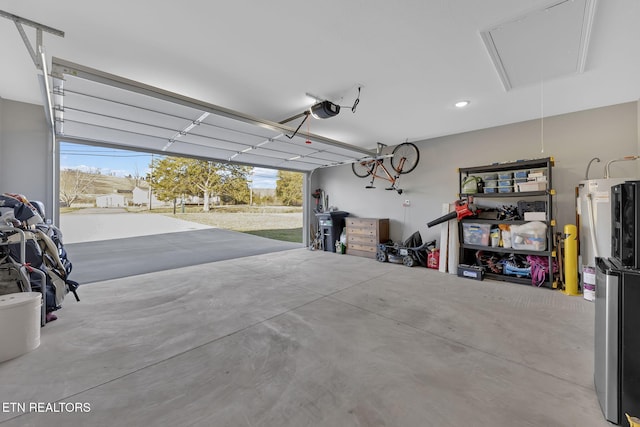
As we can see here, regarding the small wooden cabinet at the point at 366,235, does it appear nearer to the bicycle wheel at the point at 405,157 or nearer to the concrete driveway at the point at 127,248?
the bicycle wheel at the point at 405,157

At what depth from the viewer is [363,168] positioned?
6.73m

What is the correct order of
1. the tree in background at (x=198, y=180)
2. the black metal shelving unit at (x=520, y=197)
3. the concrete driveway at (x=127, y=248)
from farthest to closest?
1. the tree in background at (x=198, y=180)
2. the concrete driveway at (x=127, y=248)
3. the black metal shelving unit at (x=520, y=197)

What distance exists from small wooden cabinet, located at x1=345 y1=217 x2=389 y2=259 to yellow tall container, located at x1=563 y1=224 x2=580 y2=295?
322 centimetres

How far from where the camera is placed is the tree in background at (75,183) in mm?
9273

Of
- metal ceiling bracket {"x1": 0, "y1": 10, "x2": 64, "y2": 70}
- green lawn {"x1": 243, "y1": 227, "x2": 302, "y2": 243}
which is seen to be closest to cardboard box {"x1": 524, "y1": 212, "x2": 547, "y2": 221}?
metal ceiling bracket {"x1": 0, "y1": 10, "x2": 64, "y2": 70}

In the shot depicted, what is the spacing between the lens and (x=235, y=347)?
2.07m

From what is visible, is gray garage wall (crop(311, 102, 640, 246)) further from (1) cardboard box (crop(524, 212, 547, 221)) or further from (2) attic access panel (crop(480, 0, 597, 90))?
(2) attic access panel (crop(480, 0, 597, 90))

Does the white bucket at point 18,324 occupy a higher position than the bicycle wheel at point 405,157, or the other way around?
the bicycle wheel at point 405,157

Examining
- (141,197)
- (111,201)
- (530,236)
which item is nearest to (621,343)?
(530,236)

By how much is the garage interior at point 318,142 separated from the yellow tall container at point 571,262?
25cm

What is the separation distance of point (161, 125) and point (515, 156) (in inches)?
237

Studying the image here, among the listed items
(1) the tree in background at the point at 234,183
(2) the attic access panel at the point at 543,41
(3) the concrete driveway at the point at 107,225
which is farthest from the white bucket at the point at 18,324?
(1) the tree in background at the point at 234,183

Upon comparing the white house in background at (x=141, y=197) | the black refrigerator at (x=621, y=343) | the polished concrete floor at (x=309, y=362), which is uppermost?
the white house in background at (x=141, y=197)

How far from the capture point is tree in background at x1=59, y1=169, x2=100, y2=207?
30.4 feet
